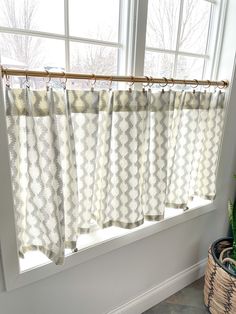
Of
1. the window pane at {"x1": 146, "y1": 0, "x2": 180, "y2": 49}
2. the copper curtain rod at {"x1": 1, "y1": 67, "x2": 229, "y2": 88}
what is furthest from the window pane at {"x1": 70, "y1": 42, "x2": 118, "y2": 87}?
the window pane at {"x1": 146, "y1": 0, "x2": 180, "y2": 49}

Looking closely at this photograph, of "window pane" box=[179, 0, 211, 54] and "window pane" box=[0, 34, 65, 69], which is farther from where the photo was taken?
"window pane" box=[179, 0, 211, 54]

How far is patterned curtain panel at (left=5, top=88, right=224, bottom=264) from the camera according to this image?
0.94 meters

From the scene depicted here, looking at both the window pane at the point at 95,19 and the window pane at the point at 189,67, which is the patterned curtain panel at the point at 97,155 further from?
the window pane at the point at 95,19

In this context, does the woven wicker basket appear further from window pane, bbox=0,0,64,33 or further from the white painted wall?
window pane, bbox=0,0,64,33

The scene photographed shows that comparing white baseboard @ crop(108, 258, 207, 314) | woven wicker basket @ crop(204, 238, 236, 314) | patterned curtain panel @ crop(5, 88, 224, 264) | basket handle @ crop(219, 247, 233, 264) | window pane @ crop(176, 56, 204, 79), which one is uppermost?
window pane @ crop(176, 56, 204, 79)

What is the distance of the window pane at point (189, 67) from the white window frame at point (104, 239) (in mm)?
89

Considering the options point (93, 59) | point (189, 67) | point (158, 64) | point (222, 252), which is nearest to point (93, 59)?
point (93, 59)

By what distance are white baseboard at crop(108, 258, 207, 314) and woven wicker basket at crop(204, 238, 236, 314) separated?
21 cm

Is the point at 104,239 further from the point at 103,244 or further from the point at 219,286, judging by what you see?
the point at 219,286

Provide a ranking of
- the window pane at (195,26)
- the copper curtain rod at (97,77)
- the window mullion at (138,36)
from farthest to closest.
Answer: the window pane at (195,26) < the window mullion at (138,36) < the copper curtain rod at (97,77)

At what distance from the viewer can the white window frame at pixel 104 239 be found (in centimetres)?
91

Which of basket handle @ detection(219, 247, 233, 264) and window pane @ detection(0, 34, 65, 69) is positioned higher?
window pane @ detection(0, 34, 65, 69)

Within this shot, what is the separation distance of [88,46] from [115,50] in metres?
0.15

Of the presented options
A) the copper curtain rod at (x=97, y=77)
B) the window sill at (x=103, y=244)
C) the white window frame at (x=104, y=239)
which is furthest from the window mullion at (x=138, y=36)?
the window sill at (x=103, y=244)
